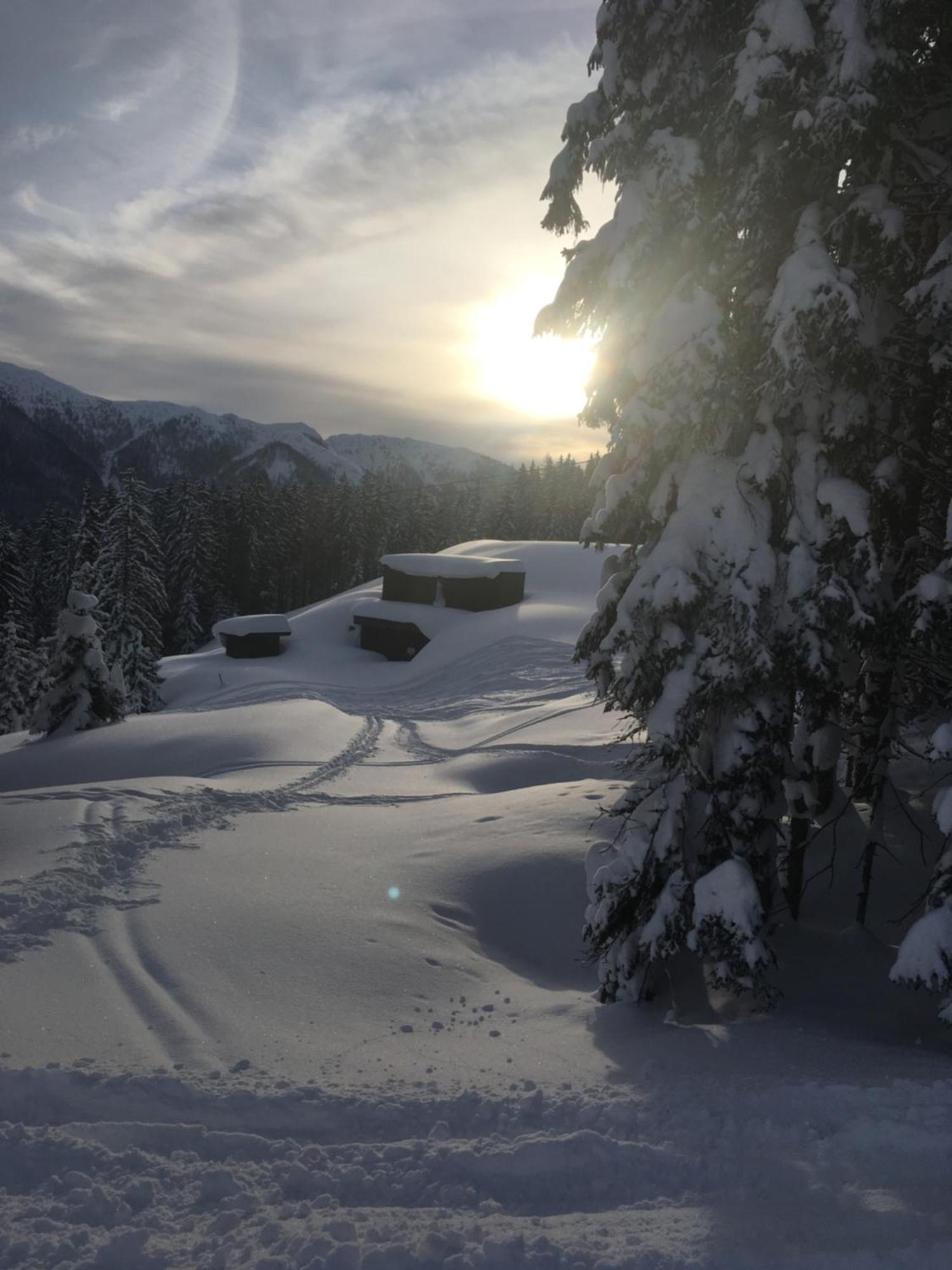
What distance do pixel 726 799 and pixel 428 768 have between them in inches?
452

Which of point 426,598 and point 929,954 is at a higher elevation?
point 426,598

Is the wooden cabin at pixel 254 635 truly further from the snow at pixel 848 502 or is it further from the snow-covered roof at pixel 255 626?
the snow at pixel 848 502

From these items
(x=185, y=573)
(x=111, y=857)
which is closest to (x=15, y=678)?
(x=185, y=573)

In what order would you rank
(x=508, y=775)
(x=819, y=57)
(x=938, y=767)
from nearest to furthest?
(x=819, y=57), (x=938, y=767), (x=508, y=775)

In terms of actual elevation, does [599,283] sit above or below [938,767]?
above

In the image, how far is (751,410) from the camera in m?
6.34

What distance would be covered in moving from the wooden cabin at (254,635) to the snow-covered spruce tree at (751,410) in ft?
116

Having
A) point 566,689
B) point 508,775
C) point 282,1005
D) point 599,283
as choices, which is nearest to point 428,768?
point 508,775

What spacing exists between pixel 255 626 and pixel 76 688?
19.0 m

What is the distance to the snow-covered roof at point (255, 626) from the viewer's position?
40.0 m

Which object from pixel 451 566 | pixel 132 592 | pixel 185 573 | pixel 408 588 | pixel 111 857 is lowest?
pixel 111 857

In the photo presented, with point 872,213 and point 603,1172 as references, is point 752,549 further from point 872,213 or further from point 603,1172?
point 603,1172

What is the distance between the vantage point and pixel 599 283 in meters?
7.12

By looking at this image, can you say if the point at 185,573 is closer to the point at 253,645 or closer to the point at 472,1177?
the point at 253,645
